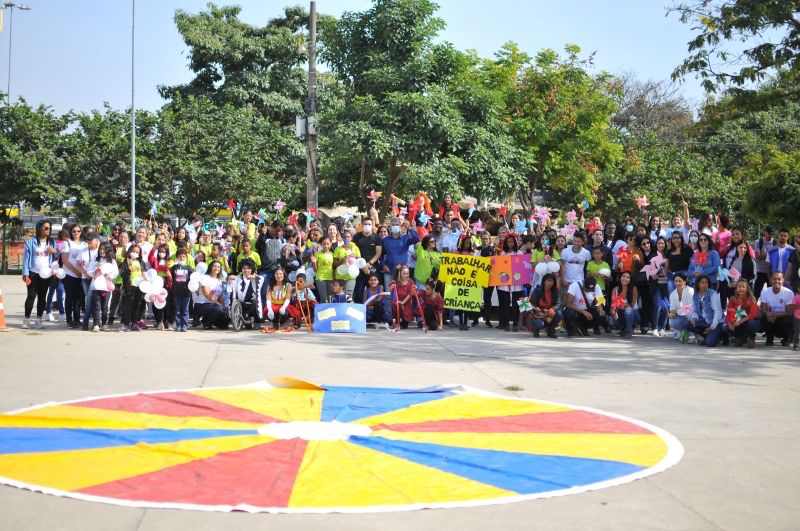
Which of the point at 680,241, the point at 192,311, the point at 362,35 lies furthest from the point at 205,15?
the point at 680,241

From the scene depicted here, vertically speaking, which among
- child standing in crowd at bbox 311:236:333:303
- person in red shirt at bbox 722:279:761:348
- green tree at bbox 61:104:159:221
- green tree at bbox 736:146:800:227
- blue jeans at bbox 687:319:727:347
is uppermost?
green tree at bbox 61:104:159:221

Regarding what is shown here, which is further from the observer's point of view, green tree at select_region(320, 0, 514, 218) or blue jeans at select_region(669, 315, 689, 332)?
green tree at select_region(320, 0, 514, 218)

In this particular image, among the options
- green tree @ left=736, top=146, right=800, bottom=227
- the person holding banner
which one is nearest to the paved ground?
the person holding banner

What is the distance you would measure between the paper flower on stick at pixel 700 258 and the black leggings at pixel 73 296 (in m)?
9.77

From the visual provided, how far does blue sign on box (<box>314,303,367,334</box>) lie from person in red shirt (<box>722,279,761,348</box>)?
5546 millimetres

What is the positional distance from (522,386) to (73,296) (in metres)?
8.60

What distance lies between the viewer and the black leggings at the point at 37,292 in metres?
14.8

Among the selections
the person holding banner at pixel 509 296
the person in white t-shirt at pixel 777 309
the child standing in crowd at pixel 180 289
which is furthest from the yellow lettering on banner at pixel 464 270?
the person in white t-shirt at pixel 777 309

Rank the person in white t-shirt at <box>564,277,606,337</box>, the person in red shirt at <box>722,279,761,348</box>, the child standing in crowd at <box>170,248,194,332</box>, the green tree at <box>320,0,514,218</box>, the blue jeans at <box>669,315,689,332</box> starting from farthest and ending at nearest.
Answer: the green tree at <box>320,0,514,218</box> → the child standing in crowd at <box>170,248,194,332</box> → the person in white t-shirt at <box>564,277,606,337</box> → the blue jeans at <box>669,315,689,332</box> → the person in red shirt at <box>722,279,761,348</box>

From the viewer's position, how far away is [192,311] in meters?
15.4

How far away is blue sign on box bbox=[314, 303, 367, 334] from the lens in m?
14.6

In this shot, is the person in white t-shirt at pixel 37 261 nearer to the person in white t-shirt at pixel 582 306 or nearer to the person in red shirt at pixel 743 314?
the person in white t-shirt at pixel 582 306

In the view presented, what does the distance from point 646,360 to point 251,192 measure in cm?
2488

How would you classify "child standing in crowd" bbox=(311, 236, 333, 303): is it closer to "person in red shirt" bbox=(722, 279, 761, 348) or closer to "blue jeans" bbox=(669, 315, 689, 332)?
"blue jeans" bbox=(669, 315, 689, 332)
